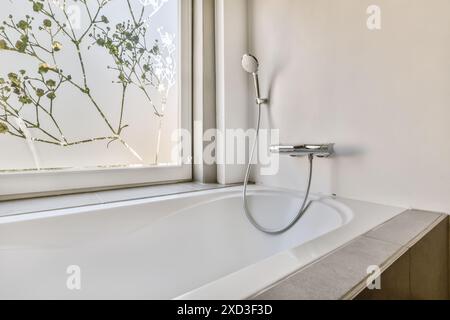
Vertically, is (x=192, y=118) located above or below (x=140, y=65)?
below

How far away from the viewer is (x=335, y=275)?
396 mm

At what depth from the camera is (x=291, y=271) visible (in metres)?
0.41

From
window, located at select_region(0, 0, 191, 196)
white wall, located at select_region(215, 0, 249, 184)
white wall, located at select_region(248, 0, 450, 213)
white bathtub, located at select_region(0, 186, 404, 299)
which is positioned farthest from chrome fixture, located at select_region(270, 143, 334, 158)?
window, located at select_region(0, 0, 191, 196)

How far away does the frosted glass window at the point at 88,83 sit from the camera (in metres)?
0.95

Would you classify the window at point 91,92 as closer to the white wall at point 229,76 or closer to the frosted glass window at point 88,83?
the frosted glass window at point 88,83

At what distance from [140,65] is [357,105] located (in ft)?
3.30

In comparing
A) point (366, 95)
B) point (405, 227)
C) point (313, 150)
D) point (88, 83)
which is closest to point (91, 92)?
point (88, 83)

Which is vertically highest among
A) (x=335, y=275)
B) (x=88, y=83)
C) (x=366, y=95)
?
(x=88, y=83)

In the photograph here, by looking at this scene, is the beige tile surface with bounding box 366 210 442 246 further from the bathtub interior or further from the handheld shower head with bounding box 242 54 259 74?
the handheld shower head with bounding box 242 54 259 74

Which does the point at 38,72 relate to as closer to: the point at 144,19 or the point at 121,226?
the point at 144,19

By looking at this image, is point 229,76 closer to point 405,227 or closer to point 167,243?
point 167,243

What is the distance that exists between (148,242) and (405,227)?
0.78 meters

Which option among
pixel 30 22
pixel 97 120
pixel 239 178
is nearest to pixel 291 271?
pixel 239 178

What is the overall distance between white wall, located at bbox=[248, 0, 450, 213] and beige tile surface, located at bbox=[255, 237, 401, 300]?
0.41m
